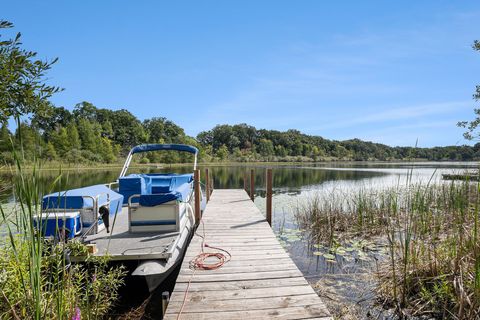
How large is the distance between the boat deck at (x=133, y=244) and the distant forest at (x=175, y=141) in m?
2.16

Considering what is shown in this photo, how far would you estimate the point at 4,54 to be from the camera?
246 cm

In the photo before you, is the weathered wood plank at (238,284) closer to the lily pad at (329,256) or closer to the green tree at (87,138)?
the lily pad at (329,256)

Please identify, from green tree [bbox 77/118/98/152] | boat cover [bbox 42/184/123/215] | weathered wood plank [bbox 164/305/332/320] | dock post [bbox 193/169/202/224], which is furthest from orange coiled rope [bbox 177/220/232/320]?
green tree [bbox 77/118/98/152]

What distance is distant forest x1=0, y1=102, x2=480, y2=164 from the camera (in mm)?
37750

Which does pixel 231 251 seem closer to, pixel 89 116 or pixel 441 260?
pixel 441 260

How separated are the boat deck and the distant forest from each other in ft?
7.08

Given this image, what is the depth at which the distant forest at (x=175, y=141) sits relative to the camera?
124ft

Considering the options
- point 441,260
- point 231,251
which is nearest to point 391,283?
point 441,260

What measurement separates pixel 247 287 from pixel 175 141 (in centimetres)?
6653

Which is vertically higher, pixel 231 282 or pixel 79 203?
pixel 79 203

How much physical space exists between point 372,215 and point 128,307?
687 cm

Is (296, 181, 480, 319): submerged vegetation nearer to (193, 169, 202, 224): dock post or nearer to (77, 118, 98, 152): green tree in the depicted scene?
(193, 169, 202, 224): dock post

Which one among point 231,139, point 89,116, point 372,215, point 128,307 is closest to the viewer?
point 128,307

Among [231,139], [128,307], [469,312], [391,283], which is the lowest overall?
[128,307]
